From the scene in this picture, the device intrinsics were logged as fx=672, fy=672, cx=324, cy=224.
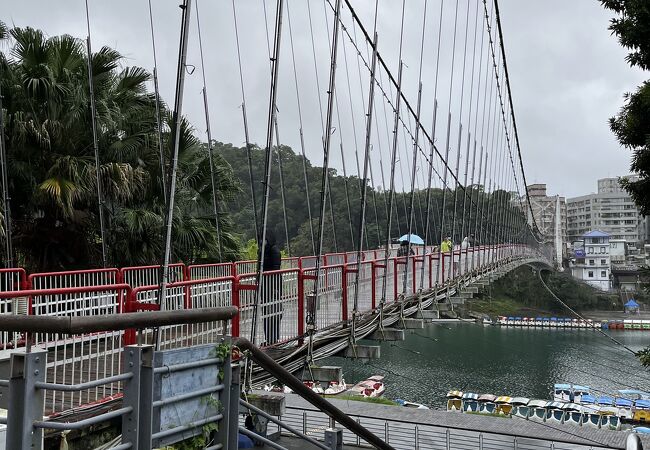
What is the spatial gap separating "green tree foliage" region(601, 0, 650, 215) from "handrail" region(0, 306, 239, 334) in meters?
5.58

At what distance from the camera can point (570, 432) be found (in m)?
13.9

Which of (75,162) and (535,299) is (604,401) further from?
(535,299)

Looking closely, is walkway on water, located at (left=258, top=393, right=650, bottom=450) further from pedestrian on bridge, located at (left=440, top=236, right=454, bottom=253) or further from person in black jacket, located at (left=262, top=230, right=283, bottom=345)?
person in black jacket, located at (left=262, top=230, right=283, bottom=345)

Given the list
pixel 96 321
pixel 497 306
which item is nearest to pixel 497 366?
pixel 497 306

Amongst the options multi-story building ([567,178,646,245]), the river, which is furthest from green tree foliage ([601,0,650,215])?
multi-story building ([567,178,646,245])

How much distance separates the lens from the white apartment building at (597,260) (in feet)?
284

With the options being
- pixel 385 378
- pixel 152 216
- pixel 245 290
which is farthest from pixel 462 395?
pixel 245 290

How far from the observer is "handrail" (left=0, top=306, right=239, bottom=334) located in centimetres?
203

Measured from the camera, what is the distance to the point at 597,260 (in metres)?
87.5

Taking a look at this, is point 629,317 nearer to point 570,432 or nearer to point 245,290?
point 570,432

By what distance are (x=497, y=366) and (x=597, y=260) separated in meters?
54.5

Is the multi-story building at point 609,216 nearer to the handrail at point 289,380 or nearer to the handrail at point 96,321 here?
the handrail at point 289,380

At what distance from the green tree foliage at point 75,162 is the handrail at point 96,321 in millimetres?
8942

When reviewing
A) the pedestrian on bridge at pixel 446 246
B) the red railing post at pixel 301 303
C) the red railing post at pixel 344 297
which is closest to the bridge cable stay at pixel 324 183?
the red railing post at pixel 301 303
